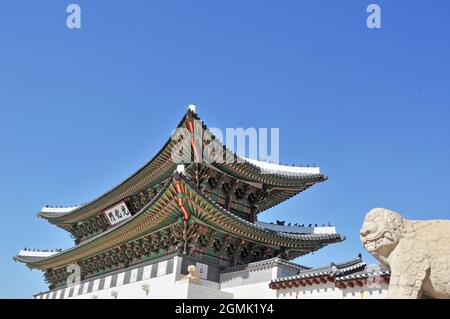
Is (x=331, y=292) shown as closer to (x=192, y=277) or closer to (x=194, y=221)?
(x=192, y=277)

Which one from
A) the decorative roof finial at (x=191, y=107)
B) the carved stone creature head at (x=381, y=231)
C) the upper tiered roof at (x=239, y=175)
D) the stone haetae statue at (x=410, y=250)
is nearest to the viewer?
the stone haetae statue at (x=410, y=250)

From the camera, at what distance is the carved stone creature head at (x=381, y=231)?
10219mm

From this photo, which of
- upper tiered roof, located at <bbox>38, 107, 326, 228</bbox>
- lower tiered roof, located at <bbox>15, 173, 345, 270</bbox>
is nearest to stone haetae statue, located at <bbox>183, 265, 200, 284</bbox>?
lower tiered roof, located at <bbox>15, 173, 345, 270</bbox>

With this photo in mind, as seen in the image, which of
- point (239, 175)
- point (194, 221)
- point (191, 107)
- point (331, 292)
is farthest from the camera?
point (239, 175)

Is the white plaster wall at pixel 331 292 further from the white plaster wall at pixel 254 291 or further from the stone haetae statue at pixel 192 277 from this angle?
the stone haetae statue at pixel 192 277

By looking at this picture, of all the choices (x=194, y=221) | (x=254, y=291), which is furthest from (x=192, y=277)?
(x=194, y=221)

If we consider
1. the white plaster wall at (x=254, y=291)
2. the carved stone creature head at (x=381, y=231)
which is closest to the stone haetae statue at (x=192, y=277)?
the white plaster wall at (x=254, y=291)

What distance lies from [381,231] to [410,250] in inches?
30.2

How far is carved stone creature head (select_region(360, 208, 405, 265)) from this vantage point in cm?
1022

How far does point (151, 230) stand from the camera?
2488 centimetres

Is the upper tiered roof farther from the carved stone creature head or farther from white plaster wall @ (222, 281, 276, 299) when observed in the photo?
the carved stone creature head

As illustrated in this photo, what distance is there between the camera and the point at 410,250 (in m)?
10.2

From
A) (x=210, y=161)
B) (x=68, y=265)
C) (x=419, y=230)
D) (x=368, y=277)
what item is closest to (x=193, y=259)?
(x=210, y=161)
